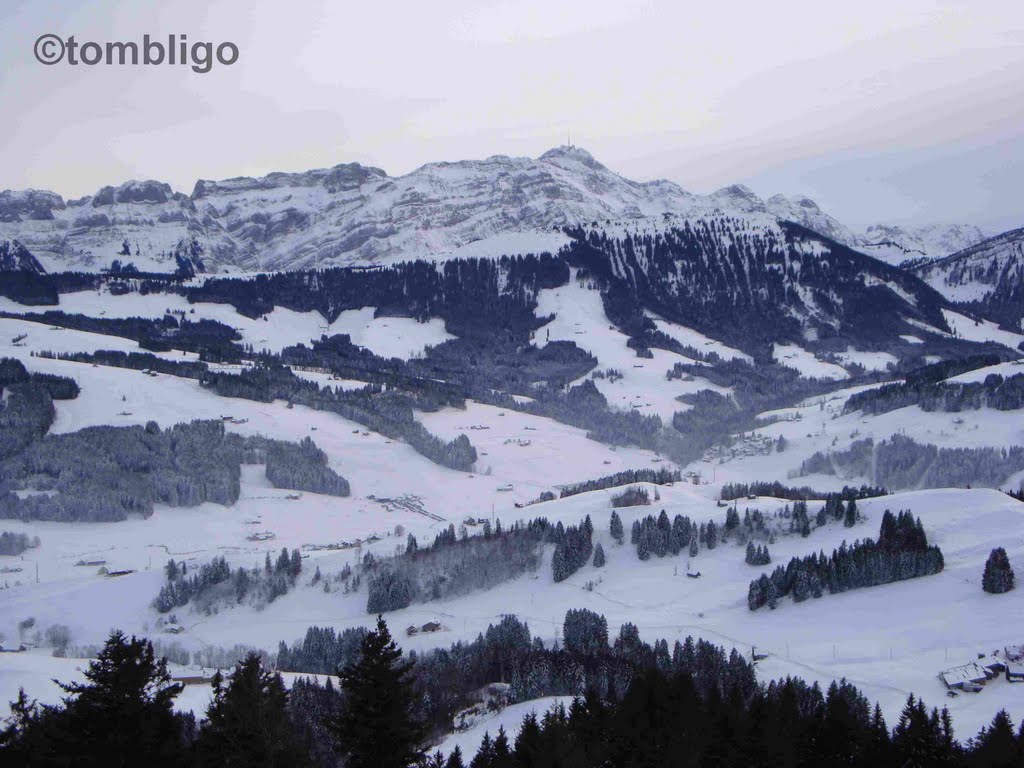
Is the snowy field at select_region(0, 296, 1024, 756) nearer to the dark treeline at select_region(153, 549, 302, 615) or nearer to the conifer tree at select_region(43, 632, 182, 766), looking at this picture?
the dark treeline at select_region(153, 549, 302, 615)

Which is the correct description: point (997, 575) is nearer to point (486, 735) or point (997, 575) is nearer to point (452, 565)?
point (452, 565)

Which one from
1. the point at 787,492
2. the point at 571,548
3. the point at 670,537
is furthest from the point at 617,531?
the point at 787,492

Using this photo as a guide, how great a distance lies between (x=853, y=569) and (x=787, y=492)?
218ft

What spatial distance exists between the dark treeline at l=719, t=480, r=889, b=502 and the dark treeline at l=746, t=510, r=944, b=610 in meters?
24.6

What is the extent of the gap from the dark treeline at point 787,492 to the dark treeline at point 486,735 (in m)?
66.8

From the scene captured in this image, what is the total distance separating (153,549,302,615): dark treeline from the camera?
137 m

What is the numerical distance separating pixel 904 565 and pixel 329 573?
76135mm

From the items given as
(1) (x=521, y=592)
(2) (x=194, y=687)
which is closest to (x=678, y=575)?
(1) (x=521, y=592)

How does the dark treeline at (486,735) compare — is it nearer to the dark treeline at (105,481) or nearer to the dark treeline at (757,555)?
the dark treeline at (757,555)

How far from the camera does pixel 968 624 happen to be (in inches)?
4031

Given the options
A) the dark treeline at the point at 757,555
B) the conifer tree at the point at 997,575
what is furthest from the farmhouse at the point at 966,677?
the dark treeline at the point at 757,555

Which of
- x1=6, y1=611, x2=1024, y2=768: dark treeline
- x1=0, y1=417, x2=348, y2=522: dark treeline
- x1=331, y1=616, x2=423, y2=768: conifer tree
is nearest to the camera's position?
x1=6, y1=611, x2=1024, y2=768: dark treeline

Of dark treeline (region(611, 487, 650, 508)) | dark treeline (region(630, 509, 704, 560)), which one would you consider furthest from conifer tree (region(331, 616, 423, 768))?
dark treeline (region(611, 487, 650, 508))

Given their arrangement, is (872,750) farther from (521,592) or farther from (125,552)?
(125,552)
